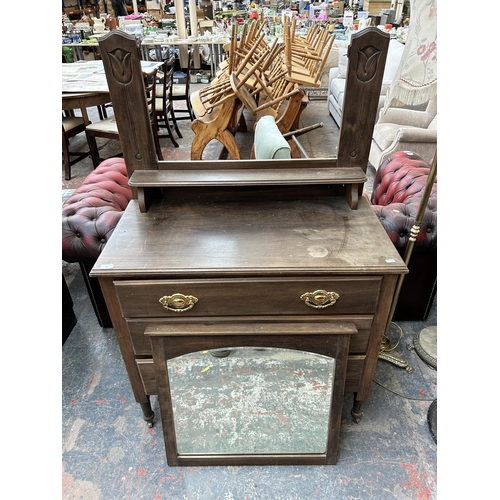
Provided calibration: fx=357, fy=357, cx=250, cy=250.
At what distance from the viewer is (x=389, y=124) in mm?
3686

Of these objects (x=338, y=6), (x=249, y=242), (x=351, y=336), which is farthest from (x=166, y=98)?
(x=338, y=6)

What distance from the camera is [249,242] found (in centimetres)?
121

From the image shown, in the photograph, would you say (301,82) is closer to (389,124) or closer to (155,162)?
(389,124)

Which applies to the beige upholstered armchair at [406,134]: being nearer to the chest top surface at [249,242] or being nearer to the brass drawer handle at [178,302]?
the chest top surface at [249,242]

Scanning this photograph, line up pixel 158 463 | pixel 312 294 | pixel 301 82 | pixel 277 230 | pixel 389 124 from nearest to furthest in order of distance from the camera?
1. pixel 312 294
2. pixel 277 230
3. pixel 158 463
4. pixel 301 82
5. pixel 389 124

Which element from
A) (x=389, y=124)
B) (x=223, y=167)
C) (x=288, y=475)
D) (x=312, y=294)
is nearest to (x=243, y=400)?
(x=288, y=475)

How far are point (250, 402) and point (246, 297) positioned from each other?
25.0 inches

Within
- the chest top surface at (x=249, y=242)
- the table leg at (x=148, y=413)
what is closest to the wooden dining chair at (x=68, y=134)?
the chest top surface at (x=249, y=242)

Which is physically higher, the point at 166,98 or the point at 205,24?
the point at 205,24

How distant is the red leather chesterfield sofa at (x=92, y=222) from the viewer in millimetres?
1751

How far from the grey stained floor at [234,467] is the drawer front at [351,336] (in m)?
0.31

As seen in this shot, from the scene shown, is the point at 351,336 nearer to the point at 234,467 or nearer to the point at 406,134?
the point at 234,467

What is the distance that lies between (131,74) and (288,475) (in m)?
1.62

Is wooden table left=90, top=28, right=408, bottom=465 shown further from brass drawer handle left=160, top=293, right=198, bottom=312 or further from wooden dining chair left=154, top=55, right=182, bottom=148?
wooden dining chair left=154, top=55, right=182, bottom=148
